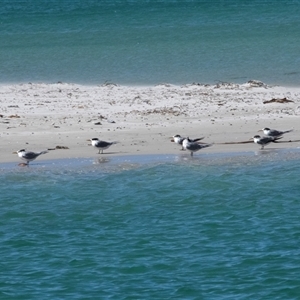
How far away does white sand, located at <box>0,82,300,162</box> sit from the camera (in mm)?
15039

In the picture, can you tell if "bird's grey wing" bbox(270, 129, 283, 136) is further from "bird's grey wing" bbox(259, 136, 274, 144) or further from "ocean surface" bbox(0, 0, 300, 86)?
"ocean surface" bbox(0, 0, 300, 86)

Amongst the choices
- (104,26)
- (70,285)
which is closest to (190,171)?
(70,285)

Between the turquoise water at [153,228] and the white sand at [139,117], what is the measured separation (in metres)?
0.69

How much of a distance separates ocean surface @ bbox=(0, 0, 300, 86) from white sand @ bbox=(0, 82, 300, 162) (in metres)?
3.11

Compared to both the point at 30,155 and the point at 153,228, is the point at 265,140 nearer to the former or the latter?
the point at 30,155

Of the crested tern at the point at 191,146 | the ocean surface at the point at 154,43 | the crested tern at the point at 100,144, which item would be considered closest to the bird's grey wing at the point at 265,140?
the crested tern at the point at 191,146

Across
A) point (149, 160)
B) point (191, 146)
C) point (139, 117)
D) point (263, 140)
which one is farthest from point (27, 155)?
point (263, 140)

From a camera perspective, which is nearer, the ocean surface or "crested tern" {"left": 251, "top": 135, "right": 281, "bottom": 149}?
"crested tern" {"left": 251, "top": 135, "right": 281, "bottom": 149}

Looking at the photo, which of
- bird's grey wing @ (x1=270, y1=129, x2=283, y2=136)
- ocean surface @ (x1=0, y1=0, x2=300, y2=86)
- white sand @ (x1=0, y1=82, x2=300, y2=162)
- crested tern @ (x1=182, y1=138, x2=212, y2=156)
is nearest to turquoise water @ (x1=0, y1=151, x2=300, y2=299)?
crested tern @ (x1=182, y1=138, x2=212, y2=156)

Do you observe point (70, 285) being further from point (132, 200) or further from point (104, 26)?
point (104, 26)

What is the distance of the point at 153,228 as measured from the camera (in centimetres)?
1104

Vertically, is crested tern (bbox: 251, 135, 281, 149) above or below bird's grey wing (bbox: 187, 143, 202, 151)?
above

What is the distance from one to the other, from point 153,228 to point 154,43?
74.4ft

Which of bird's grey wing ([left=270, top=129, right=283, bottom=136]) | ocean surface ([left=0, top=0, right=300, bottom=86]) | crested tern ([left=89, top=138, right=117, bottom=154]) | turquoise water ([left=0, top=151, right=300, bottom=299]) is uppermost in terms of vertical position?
ocean surface ([left=0, top=0, right=300, bottom=86])
